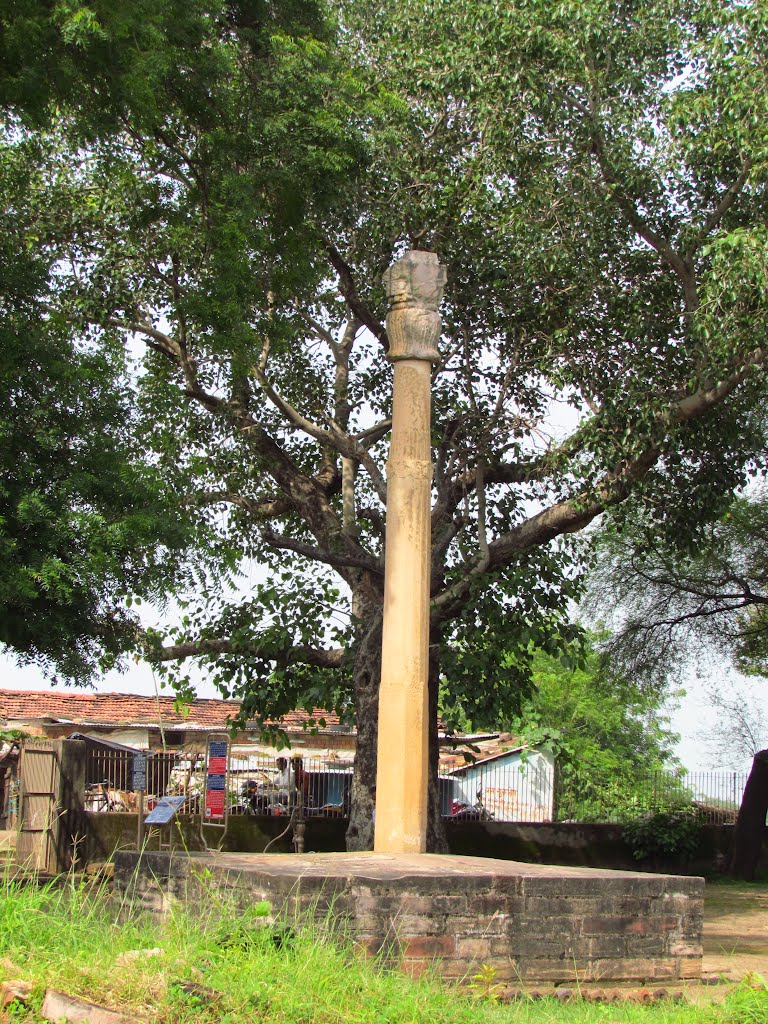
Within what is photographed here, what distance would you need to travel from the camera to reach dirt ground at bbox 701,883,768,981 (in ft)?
32.8

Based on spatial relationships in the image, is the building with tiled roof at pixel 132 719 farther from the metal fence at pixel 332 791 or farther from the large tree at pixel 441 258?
the large tree at pixel 441 258

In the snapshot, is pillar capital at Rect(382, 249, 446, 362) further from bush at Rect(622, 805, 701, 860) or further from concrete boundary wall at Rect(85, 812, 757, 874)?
bush at Rect(622, 805, 701, 860)

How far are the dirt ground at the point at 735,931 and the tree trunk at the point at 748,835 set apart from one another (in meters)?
0.65

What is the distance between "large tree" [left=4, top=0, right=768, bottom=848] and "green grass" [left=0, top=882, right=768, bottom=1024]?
536cm

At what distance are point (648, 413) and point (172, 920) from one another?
27.3 ft

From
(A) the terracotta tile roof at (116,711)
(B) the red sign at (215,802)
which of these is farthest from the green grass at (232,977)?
(A) the terracotta tile roof at (116,711)

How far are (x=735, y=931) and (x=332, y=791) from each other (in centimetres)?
794

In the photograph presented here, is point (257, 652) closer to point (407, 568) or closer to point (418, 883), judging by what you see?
point (407, 568)

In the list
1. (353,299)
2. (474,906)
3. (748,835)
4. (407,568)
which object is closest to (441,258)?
(353,299)

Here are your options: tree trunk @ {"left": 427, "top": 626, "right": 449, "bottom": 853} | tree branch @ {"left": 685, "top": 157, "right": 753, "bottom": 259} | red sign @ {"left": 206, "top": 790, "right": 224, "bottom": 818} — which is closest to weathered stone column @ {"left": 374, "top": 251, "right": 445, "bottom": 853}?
tree branch @ {"left": 685, "top": 157, "right": 753, "bottom": 259}

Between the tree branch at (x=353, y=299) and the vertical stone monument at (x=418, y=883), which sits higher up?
the tree branch at (x=353, y=299)

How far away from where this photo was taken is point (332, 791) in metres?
19.6

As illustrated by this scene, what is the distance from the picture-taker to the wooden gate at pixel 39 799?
13.9 metres

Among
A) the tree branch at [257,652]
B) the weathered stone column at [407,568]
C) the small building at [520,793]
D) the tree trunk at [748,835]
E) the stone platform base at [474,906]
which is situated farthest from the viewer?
the small building at [520,793]
